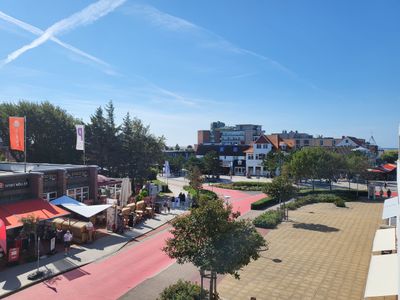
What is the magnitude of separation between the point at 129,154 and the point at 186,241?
1343 inches

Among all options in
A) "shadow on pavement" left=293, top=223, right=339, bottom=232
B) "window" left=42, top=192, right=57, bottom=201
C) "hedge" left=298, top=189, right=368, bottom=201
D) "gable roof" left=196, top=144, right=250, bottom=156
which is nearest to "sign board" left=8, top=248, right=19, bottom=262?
"window" left=42, top=192, right=57, bottom=201

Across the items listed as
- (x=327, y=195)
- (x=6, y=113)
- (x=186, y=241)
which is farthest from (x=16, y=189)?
(x=327, y=195)

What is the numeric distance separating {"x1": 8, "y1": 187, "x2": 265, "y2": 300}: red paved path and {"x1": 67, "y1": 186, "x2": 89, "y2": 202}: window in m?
10.2

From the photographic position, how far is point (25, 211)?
22906 millimetres

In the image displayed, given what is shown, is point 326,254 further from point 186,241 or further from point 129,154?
point 129,154

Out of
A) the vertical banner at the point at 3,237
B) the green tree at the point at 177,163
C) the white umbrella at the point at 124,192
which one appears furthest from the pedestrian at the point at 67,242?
the green tree at the point at 177,163

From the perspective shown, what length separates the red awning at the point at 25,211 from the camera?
2125 cm

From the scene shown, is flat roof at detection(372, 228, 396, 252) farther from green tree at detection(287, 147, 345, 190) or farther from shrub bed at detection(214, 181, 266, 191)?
shrub bed at detection(214, 181, 266, 191)

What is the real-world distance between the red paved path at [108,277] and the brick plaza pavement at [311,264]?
15.1 ft

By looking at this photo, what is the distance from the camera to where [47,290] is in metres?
16.5

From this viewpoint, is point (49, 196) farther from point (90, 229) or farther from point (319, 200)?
point (319, 200)

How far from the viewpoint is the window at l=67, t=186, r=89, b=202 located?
31.4 m

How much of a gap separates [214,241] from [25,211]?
594 inches

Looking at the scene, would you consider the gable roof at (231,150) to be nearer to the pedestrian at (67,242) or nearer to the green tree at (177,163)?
the green tree at (177,163)
